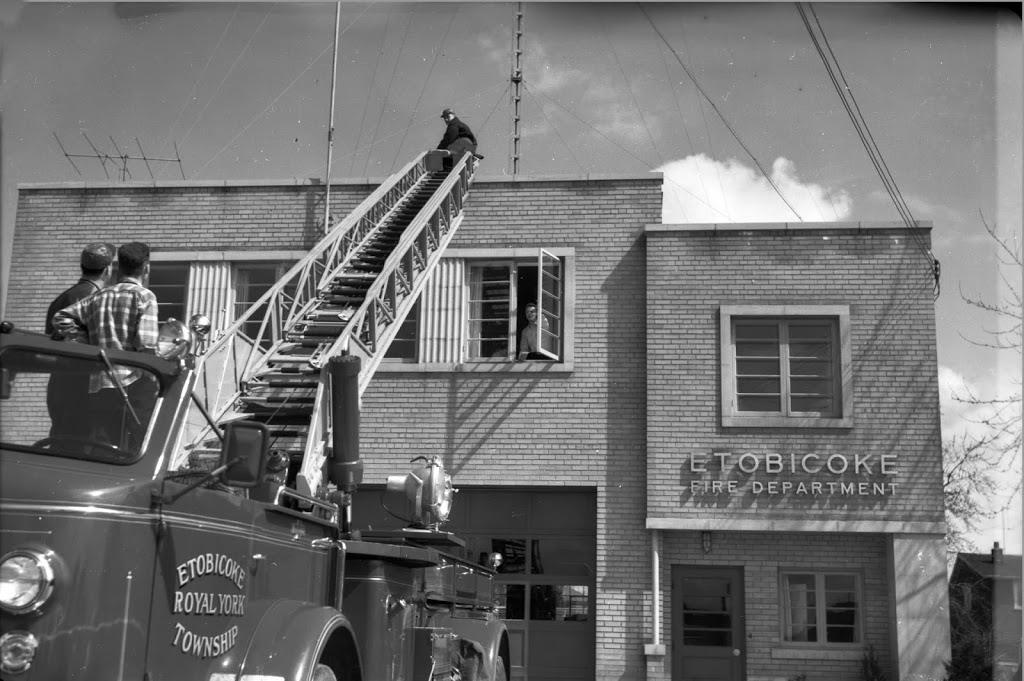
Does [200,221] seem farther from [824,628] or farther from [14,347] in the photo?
[14,347]

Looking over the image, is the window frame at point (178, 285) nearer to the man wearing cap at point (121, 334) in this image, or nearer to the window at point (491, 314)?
the window at point (491, 314)

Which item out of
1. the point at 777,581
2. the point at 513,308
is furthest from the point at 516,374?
the point at 777,581

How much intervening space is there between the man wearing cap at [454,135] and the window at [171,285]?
180 inches

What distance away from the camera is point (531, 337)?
15.6 metres

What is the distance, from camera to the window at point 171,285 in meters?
16.3

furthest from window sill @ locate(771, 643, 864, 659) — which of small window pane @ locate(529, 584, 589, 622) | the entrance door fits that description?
small window pane @ locate(529, 584, 589, 622)

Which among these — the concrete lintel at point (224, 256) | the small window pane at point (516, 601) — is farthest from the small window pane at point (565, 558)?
the concrete lintel at point (224, 256)

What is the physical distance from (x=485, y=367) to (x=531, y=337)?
825mm

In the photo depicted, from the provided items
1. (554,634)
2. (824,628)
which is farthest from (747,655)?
(554,634)

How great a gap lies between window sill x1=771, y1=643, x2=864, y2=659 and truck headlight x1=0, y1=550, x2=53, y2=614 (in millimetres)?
12672

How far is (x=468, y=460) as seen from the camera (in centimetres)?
1525

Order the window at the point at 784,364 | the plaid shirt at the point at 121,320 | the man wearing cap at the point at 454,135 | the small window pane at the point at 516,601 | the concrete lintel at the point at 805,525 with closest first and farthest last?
the plaid shirt at the point at 121,320 < the concrete lintel at the point at 805,525 < the window at the point at 784,364 < the small window pane at the point at 516,601 < the man wearing cap at the point at 454,135

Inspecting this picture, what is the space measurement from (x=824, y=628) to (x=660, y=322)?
15.8 feet

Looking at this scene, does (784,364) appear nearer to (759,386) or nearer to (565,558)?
(759,386)
